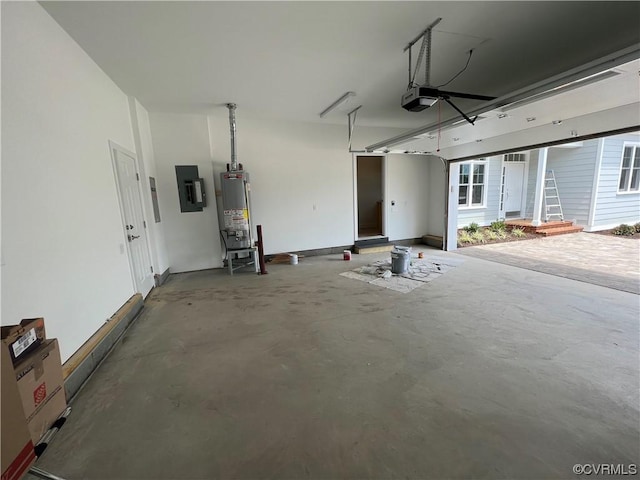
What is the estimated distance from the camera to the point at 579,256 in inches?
223

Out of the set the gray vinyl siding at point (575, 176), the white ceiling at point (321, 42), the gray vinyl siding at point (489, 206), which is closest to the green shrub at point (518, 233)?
the gray vinyl siding at point (489, 206)

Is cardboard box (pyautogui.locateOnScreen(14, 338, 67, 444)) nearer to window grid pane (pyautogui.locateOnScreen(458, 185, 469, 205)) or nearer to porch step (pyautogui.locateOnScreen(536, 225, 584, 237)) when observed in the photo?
window grid pane (pyautogui.locateOnScreen(458, 185, 469, 205))

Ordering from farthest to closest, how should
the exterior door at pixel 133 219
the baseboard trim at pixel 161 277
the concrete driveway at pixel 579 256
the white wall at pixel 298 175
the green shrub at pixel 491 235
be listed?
the green shrub at pixel 491 235, the white wall at pixel 298 175, the baseboard trim at pixel 161 277, the concrete driveway at pixel 579 256, the exterior door at pixel 133 219

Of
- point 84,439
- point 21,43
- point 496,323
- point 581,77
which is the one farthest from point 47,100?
point 496,323

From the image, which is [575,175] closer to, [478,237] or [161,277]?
[478,237]

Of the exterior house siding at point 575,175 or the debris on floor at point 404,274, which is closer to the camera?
the debris on floor at point 404,274

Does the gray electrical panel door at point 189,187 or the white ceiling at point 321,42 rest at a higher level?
the white ceiling at point 321,42

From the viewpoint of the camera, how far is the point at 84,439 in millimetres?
1697

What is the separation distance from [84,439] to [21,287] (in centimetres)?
106

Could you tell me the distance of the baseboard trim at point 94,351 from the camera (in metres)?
2.10

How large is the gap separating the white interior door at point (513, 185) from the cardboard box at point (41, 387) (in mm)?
10833

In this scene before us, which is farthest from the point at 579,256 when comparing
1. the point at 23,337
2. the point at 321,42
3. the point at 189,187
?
the point at 23,337

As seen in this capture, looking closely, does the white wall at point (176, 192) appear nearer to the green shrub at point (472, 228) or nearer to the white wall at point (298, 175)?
the white wall at point (298, 175)

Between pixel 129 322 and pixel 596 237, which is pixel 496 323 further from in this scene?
pixel 596 237
